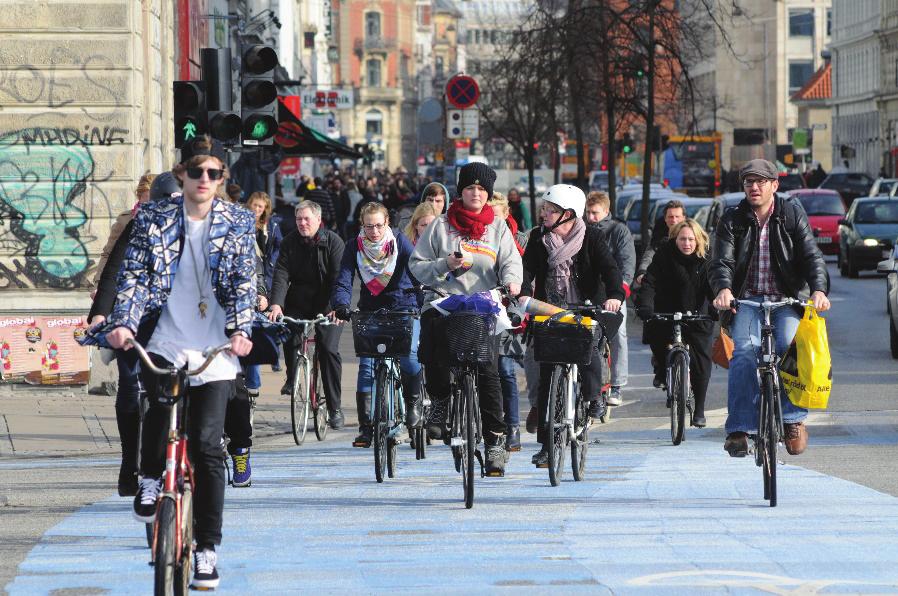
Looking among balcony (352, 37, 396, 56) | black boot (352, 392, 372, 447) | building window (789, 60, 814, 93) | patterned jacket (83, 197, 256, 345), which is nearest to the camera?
patterned jacket (83, 197, 256, 345)

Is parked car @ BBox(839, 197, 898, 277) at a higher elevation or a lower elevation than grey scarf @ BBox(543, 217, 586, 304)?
lower

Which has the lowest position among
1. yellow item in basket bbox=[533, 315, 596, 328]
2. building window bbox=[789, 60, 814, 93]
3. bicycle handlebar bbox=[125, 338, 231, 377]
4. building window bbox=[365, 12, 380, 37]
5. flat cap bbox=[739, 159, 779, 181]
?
yellow item in basket bbox=[533, 315, 596, 328]

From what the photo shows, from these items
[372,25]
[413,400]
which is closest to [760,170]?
[413,400]

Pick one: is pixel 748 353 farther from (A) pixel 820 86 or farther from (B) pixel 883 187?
(A) pixel 820 86

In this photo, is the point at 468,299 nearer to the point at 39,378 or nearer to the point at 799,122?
the point at 39,378

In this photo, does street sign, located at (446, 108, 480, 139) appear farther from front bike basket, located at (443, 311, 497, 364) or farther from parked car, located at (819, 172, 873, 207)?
parked car, located at (819, 172, 873, 207)

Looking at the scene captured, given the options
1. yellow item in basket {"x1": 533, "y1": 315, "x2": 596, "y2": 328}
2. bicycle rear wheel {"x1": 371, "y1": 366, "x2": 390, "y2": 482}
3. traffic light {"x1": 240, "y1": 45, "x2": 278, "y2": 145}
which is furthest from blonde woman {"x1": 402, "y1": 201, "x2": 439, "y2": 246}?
yellow item in basket {"x1": 533, "y1": 315, "x2": 596, "y2": 328}

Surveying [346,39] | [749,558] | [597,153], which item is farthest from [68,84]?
[346,39]

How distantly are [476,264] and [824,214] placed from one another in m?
32.2

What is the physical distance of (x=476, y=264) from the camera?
408 inches

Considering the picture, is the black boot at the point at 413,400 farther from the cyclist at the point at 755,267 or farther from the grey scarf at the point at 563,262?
→ the cyclist at the point at 755,267

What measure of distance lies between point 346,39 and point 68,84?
461ft

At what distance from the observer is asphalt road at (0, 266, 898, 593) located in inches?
313

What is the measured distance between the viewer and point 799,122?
12375cm
